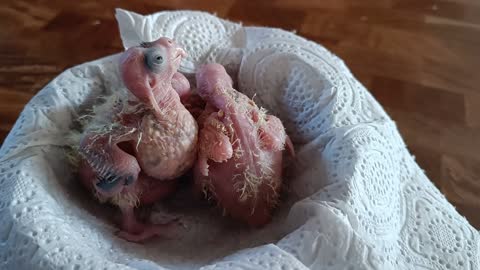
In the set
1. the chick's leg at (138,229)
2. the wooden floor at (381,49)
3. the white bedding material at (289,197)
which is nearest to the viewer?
the white bedding material at (289,197)

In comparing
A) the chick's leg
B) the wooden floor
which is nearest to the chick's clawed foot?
the chick's leg

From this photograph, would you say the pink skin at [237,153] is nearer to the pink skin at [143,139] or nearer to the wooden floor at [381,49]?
the pink skin at [143,139]

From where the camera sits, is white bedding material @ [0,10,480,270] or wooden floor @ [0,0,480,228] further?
wooden floor @ [0,0,480,228]

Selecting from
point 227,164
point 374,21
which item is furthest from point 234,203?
point 374,21

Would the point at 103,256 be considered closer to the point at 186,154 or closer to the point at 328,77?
the point at 186,154

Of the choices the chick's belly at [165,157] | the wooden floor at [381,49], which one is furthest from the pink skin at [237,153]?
the wooden floor at [381,49]

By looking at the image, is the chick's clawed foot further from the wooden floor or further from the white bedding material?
the wooden floor

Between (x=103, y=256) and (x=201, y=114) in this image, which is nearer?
(x=103, y=256)
